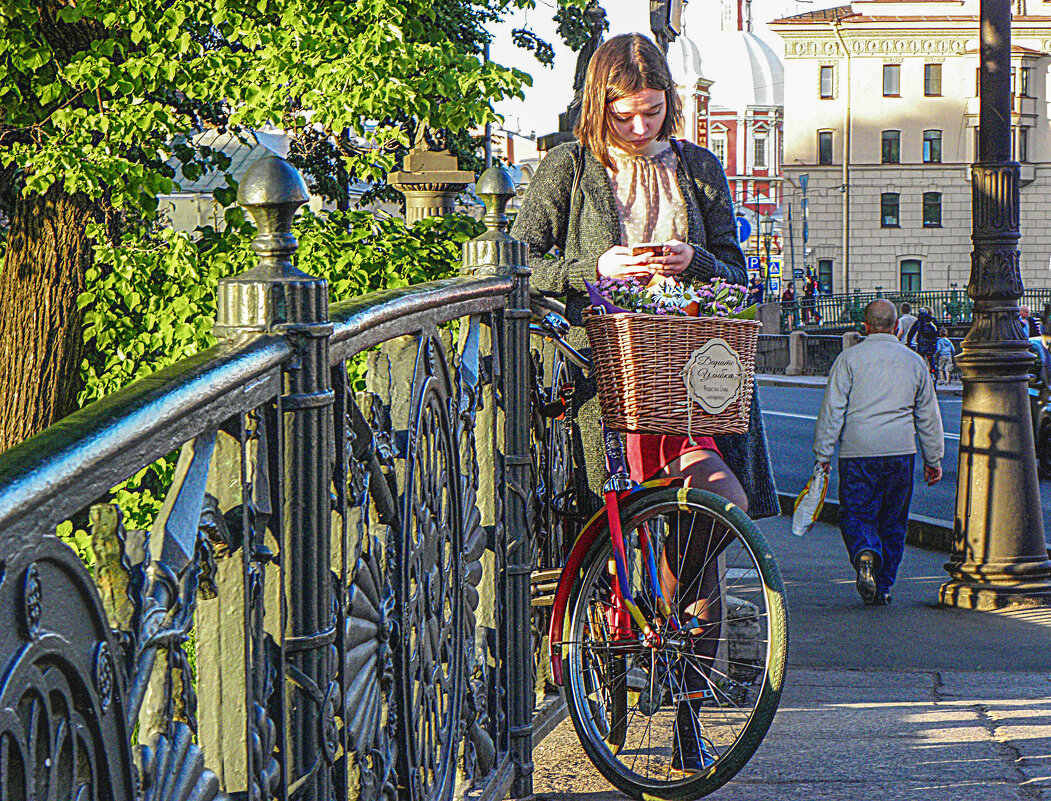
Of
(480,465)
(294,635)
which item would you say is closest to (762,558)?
(480,465)

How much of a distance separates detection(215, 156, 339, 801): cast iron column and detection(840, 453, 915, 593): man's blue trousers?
20.4 feet

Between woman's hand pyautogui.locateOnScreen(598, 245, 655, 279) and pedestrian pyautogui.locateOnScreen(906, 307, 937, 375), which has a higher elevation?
woman's hand pyautogui.locateOnScreen(598, 245, 655, 279)

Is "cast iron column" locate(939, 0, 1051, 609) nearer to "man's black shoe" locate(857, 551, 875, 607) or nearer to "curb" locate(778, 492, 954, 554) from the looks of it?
"man's black shoe" locate(857, 551, 875, 607)

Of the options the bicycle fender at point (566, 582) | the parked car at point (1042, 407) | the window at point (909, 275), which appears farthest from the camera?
the window at point (909, 275)

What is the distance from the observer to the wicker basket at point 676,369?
3.28m

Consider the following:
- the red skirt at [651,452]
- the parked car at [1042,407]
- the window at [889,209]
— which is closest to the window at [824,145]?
the window at [889,209]

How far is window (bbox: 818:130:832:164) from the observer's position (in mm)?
65188

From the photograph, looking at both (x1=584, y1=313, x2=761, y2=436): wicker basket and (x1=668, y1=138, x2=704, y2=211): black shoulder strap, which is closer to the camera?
(x1=584, y1=313, x2=761, y2=436): wicker basket

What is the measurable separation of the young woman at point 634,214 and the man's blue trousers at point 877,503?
4.16 meters

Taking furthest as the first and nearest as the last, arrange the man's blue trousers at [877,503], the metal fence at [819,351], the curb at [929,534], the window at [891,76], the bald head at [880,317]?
1. the window at [891,76]
2. the metal fence at [819,351]
3. the curb at [929,534]
4. the bald head at [880,317]
5. the man's blue trousers at [877,503]

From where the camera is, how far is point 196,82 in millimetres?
8352

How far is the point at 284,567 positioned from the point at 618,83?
228 centimetres

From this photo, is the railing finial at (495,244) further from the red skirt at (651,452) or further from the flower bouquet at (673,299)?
the red skirt at (651,452)

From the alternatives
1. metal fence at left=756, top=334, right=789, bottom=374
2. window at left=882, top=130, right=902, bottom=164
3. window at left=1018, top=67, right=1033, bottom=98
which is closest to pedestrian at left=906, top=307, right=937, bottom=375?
metal fence at left=756, top=334, right=789, bottom=374
